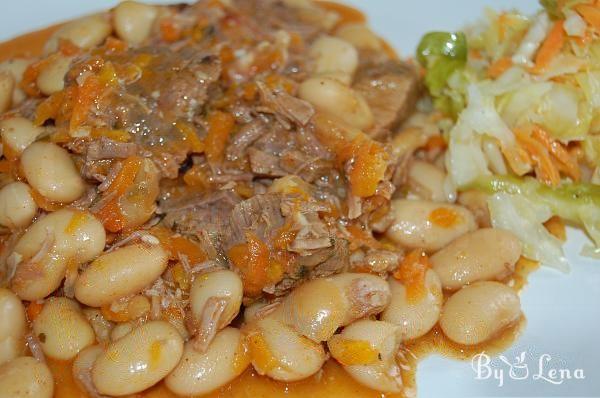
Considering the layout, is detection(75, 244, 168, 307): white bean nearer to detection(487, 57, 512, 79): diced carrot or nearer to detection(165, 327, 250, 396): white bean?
detection(165, 327, 250, 396): white bean

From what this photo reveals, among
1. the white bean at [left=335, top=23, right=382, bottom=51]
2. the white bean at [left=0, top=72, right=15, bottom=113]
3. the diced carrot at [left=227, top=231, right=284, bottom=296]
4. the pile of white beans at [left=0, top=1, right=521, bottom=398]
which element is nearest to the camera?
the pile of white beans at [left=0, top=1, right=521, bottom=398]

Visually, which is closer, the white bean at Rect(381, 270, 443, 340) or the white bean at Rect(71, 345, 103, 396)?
the white bean at Rect(71, 345, 103, 396)

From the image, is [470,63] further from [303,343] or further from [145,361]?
[145,361]

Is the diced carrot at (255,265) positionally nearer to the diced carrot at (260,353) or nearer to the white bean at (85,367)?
the diced carrot at (260,353)

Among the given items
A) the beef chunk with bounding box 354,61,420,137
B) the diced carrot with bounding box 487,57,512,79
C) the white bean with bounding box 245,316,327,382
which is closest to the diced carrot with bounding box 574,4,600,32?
the diced carrot with bounding box 487,57,512,79

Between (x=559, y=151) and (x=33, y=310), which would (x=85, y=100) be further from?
(x=559, y=151)

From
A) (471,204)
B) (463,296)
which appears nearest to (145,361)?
(463,296)
